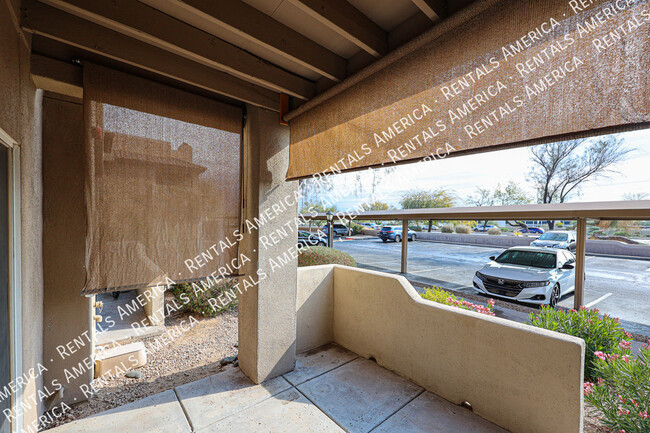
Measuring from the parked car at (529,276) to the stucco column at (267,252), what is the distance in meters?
6.04

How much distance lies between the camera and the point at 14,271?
147cm

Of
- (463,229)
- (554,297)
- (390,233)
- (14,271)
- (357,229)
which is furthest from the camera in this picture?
(357,229)

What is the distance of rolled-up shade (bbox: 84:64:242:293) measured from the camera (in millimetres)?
1855

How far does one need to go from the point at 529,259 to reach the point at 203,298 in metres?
8.10

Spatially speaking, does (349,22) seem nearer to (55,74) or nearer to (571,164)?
(55,74)

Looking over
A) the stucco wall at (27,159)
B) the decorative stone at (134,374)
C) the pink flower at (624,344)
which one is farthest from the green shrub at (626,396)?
the decorative stone at (134,374)

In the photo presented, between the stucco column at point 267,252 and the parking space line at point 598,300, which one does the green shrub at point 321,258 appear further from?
the parking space line at point 598,300

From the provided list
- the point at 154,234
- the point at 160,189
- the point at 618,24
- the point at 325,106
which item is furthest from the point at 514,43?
the point at 154,234

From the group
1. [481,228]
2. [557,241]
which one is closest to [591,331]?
[557,241]

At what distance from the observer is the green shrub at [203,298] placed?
504cm

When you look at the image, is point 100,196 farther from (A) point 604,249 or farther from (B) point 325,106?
(A) point 604,249

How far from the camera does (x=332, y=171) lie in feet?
6.86

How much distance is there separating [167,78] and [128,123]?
0.46 metres

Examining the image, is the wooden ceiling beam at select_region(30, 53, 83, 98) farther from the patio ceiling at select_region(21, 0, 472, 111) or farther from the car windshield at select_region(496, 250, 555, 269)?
the car windshield at select_region(496, 250, 555, 269)
